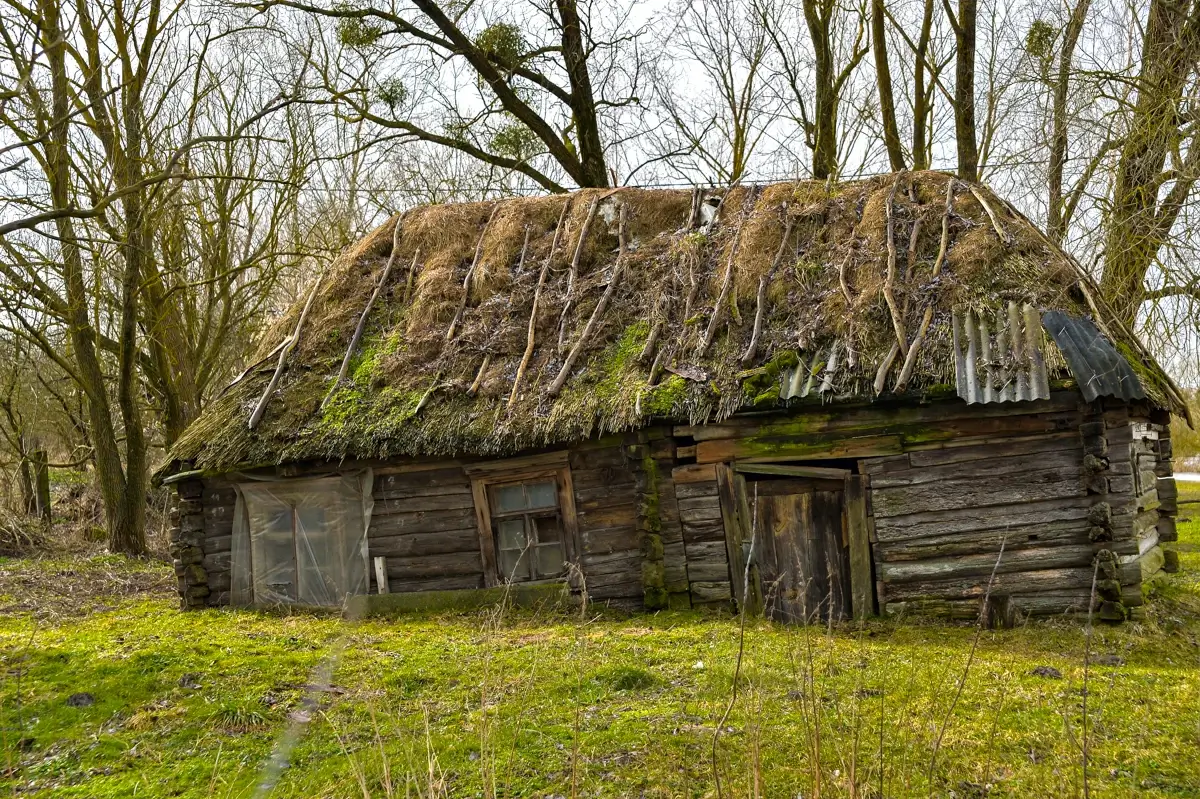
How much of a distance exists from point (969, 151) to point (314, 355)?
10376 mm

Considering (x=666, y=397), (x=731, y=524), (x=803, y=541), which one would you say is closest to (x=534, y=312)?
(x=666, y=397)

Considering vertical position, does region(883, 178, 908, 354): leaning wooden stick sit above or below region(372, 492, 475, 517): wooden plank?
above

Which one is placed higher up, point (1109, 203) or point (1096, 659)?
point (1109, 203)

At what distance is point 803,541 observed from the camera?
975cm

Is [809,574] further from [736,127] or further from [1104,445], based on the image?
[736,127]

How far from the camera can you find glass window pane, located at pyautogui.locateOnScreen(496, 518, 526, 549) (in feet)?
35.4

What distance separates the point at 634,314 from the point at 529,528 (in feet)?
9.70

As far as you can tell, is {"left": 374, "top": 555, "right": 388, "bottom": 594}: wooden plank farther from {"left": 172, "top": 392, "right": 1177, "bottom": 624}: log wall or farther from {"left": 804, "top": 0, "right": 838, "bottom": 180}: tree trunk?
{"left": 804, "top": 0, "right": 838, "bottom": 180}: tree trunk

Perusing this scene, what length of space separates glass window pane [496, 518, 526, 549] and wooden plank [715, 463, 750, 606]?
7.84 feet

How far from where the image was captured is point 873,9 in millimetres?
16641

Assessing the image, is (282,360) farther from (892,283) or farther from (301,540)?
(892,283)

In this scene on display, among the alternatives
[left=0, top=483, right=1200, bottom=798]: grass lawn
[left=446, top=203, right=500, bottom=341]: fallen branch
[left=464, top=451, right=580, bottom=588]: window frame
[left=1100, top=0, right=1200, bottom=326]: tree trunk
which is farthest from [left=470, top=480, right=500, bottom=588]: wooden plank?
[left=1100, top=0, right=1200, bottom=326]: tree trunk

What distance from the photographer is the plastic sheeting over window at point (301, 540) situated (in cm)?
1116

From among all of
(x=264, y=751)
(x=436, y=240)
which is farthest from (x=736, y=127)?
(x=264, y=751)
